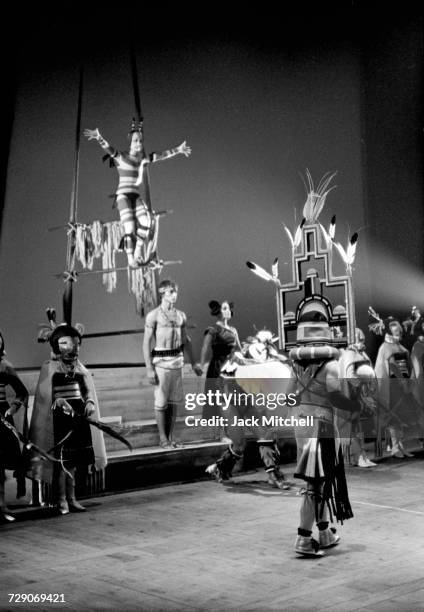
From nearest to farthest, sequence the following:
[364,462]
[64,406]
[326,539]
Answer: [326,539], [64,406], [364,462]

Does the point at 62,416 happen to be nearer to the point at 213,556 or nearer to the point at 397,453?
the point at 213,556

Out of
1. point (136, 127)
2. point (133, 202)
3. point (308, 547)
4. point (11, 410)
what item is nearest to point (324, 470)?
point (308, 547)

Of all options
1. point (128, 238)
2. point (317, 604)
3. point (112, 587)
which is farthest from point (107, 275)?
point (317, 604)

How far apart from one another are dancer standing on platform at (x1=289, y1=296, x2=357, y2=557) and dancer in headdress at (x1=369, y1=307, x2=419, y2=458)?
438 cm

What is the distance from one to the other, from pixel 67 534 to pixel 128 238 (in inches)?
155

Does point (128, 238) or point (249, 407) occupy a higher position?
point (128, 238)

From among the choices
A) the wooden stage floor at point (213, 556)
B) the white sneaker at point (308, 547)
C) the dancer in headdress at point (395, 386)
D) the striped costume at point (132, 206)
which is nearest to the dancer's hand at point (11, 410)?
the wooden stage floor at point (213, 556)

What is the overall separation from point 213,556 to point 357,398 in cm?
373

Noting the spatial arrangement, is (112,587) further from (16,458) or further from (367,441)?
(367,441)

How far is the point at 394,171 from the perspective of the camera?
36.4 feet

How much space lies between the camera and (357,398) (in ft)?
26.6

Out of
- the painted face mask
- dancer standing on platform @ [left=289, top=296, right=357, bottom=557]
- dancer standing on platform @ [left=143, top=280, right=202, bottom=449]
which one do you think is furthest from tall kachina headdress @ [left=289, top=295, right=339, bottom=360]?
dancer standing on platform @ [left=143, top=280, right=202, bottom=449]

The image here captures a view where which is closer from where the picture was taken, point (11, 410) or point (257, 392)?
point (11, 410)

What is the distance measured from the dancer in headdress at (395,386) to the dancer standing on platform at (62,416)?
412 centimetres
